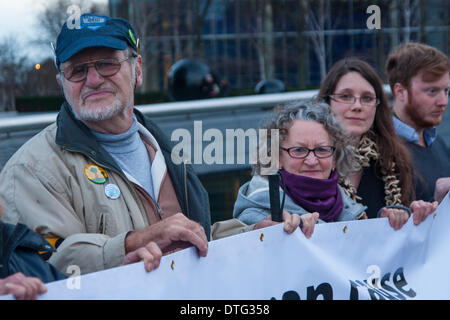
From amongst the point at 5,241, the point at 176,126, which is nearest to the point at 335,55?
the point at 176,126

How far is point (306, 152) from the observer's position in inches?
124

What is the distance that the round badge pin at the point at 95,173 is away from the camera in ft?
8.76

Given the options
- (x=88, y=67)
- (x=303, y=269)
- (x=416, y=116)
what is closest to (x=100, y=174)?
(x=88, y=67)

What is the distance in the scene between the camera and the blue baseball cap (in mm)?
2773

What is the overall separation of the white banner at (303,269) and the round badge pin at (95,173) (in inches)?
22.9

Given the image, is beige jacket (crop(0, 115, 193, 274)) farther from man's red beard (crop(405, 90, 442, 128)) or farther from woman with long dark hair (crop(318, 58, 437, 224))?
man's red beard (crop(405, 90, 442, 128))

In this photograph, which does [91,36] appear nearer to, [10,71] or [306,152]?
[306,152]

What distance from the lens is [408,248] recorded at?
3.08m

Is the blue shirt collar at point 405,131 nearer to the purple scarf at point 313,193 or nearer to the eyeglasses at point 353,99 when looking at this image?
the eyeglasses at point 353,99

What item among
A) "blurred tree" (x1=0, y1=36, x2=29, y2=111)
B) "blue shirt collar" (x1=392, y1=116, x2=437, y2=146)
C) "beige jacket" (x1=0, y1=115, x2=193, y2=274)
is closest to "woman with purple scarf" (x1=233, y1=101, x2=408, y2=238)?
"beige jacket" (x1=0, y1=115, x2=193, y2=274)

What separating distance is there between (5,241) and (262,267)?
0.88m

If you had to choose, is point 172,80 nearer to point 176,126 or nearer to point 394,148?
point 176,126

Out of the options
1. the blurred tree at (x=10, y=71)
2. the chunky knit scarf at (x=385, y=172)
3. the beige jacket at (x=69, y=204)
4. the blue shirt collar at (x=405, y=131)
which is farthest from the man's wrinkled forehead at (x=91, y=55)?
the blurred tree at (x=10, y=71)

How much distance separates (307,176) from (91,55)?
107 cm
